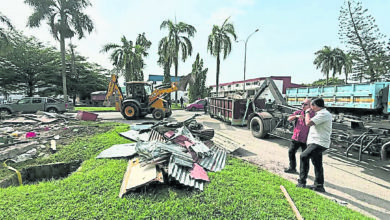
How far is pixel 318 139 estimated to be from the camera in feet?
11.6

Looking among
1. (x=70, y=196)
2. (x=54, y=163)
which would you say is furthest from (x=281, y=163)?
(x=54, y=163)

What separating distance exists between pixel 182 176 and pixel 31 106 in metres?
15.8

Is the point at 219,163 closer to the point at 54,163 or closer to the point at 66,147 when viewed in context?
the point at 54,163

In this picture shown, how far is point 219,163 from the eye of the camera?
177 inches

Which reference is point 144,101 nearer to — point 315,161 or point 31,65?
point 315,161

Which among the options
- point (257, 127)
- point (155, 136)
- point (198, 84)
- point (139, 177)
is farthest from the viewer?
point (198, 84)

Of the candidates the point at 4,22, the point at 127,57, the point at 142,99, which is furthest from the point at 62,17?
the point at 142,99

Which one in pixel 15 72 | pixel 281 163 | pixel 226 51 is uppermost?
pixel 226 51

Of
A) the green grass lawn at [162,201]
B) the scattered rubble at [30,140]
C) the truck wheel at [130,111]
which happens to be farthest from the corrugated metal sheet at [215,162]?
the truck wheel at [130,111]

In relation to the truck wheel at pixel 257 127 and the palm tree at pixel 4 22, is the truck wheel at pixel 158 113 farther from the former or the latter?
the palm tree at pixel 4 22

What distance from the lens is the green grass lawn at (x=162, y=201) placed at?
260 centimetres

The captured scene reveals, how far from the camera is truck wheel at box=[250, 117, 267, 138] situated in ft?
24.0

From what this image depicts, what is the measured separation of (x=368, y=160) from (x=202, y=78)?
26.8 metres

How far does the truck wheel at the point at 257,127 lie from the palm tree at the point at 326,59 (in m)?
36.4
